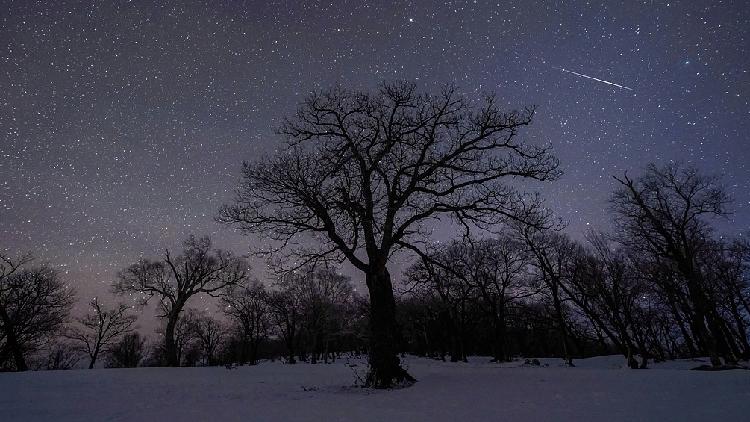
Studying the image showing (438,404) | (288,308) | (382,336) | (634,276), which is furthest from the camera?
(288,308)

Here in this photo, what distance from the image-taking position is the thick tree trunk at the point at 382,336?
468 inches

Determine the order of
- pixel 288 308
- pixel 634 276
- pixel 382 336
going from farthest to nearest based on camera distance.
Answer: pixel 288 308, pixel 634 276, pixel 382 336

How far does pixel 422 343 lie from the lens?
74250 millimetres

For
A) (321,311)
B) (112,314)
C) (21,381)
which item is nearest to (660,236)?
(21,381)

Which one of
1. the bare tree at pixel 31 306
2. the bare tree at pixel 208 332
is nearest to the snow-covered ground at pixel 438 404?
the bare tree at pixel 31 306

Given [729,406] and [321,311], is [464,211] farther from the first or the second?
[321,311]

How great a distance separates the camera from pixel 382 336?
40.2ft

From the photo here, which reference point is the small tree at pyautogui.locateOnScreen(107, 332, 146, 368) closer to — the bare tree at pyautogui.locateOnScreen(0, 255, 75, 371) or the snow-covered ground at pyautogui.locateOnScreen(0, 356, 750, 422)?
the bare tree at pyautogui.locateOnScreen(0, 255, 75, 371)

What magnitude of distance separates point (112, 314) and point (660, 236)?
69102mm

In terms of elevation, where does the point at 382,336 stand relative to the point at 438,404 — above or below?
above

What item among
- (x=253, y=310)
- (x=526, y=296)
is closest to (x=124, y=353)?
(x=253, y=310)

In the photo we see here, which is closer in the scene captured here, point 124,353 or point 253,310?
point 253,310

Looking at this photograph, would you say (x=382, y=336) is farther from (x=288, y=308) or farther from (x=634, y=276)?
(x=288, y=308)

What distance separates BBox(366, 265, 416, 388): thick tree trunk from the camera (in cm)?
1188
